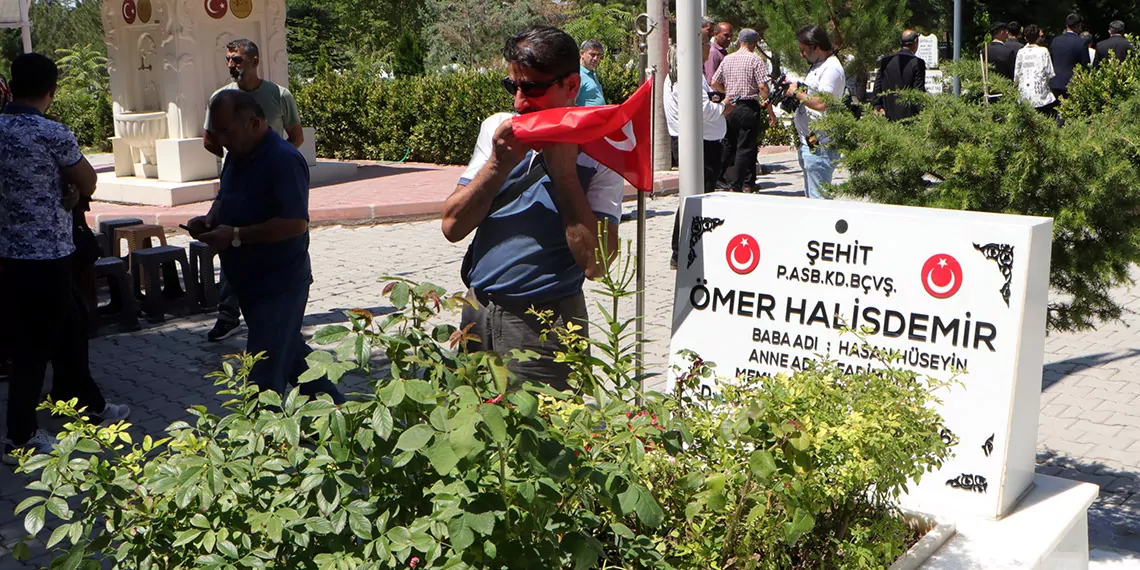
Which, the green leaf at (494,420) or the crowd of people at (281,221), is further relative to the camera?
the crowd of people at (281,221)

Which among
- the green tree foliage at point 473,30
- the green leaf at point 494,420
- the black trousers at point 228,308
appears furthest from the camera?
the green tree foliage at point 473,30

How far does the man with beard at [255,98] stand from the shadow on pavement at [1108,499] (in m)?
4.56

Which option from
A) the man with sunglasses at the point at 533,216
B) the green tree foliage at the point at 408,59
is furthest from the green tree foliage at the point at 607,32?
the man with sunglasses at the point at 533,216

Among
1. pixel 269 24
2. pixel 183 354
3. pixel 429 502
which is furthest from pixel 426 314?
pixel 269 24

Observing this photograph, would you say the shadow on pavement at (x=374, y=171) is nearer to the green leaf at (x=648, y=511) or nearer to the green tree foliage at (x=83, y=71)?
the green tree foliage at (x=83, y=71)

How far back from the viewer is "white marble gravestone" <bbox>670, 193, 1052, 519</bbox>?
3.24 meters

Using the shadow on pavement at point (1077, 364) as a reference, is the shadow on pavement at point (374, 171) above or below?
above

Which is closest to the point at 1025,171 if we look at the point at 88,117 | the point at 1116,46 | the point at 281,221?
the point at 281,221

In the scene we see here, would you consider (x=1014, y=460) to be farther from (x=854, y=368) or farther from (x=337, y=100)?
(x=337, y=100)

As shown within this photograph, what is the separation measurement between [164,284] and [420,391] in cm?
675

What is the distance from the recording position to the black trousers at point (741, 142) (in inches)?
480

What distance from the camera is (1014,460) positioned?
131 inches

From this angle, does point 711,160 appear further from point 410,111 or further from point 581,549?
point 410,111

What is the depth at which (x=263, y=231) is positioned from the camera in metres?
4.87
